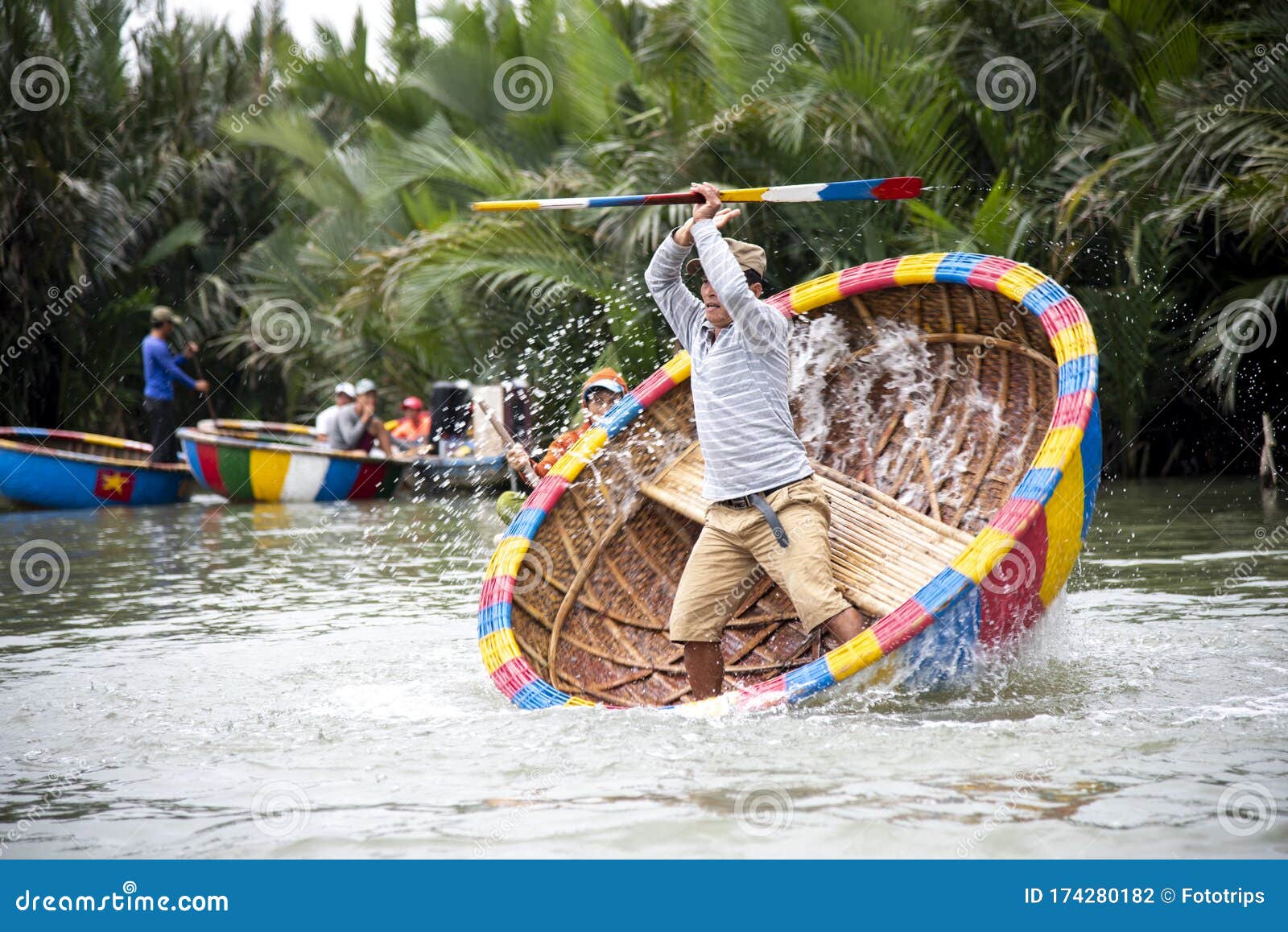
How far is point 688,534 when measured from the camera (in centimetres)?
578

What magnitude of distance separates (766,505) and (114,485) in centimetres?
1107

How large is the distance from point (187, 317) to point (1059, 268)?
12778 mm

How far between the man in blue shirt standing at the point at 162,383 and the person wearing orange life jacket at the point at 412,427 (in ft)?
6.92

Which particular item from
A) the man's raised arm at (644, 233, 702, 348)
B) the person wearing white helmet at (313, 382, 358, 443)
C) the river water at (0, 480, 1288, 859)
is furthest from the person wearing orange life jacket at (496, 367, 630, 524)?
the person wearing white helmet at (313, 382, 358, 443)

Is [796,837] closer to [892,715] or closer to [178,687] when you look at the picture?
[892,715]

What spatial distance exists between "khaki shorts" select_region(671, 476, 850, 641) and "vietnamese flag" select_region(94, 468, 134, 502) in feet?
34.7

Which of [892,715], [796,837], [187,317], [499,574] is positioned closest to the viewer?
[796,837]

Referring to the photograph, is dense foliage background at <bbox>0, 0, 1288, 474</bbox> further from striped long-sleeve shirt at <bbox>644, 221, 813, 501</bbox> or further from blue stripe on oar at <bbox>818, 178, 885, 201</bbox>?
striped long-sleeve shirt at <bbox>644, 221, 813, 501</bbox>

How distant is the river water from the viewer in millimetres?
3398

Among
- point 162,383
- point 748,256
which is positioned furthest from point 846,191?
point 162,383

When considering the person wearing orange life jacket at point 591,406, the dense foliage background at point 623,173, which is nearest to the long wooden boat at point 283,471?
the dense foliage background at point 623,173

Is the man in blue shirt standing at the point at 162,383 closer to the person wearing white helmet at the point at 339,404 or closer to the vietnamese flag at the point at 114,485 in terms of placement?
the vietnamese flag at the point at 114,485

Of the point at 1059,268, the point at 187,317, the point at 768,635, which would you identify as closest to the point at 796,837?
the point at 768,635

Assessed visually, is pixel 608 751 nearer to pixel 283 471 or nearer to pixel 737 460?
pixel 737 460
